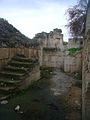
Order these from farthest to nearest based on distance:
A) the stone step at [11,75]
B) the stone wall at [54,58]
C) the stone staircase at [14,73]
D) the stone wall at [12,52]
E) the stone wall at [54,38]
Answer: the stone wall at [54,38]
the stone wall at [54,58]
the stone wall at [12,52]
the stone step at [11,75]
the stone staircase at [14,73]

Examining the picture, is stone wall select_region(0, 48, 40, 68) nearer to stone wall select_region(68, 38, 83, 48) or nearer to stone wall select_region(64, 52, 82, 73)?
stone wall select_region(64, 52, 82, 73)

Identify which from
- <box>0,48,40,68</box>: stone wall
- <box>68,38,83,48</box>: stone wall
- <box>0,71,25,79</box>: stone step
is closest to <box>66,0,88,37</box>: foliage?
<box>68,38,83,48</box>: stone wall

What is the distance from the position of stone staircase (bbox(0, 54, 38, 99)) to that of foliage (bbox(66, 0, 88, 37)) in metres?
7.12

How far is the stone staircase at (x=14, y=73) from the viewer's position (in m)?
9.29

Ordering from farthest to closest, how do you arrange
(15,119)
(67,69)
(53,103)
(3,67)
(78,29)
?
1. (67,69)
2. (78,29)
3. (3,67)
4. (53,103)
5. (15,119)

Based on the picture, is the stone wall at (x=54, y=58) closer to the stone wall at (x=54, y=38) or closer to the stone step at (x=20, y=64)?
the stone wall at (x=54, y=38)

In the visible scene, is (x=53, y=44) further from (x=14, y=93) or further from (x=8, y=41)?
(x=14, y=93)

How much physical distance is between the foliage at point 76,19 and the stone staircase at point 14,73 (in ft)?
23.4

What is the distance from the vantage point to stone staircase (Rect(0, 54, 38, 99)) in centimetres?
929

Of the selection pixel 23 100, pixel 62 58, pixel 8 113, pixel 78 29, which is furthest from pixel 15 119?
pixel 62 58

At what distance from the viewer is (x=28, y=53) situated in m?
14.1

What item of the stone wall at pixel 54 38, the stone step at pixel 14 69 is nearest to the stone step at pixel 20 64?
the stone step at pixel 14 69

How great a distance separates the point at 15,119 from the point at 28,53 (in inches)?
305

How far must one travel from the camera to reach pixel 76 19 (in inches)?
735
